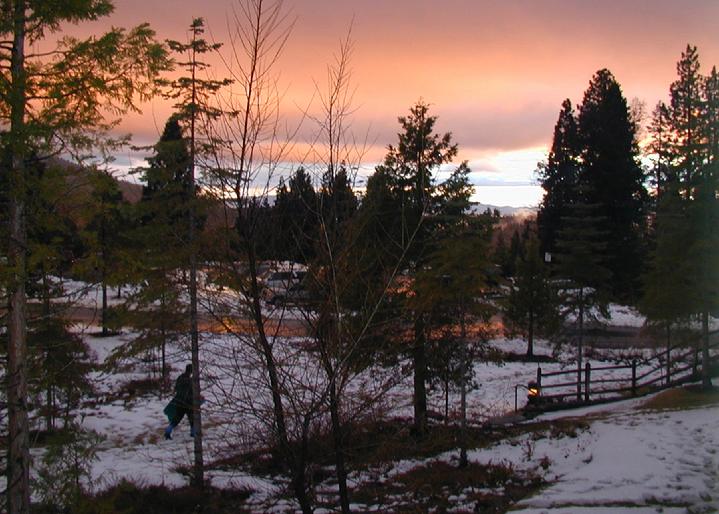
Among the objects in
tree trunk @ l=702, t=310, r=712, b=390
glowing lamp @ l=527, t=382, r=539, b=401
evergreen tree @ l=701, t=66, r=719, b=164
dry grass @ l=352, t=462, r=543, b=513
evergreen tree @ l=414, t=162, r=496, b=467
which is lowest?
dry grass @ l=352, t=462, r=543, b=513

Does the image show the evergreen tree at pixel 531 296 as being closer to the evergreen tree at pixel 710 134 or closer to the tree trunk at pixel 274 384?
the evergreen tree at pixel 710 134

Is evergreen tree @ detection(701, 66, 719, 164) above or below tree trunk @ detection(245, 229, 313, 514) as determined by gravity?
above

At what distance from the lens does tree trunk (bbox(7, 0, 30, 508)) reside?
631 centimetres

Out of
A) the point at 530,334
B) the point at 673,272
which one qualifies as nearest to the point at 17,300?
the point at 673,272

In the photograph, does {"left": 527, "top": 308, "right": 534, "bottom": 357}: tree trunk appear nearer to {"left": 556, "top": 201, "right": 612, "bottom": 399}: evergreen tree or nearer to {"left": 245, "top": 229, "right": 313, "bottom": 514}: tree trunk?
{"left": 556, "top": 201, "right": 612, "bottom": 399}: evergreen tree

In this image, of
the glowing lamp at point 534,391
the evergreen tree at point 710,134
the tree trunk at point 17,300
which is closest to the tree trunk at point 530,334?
the glowing lamp at point 534,391

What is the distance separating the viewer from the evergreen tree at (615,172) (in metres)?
38.8

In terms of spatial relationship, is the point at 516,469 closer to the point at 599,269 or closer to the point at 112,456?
the point at 112,456

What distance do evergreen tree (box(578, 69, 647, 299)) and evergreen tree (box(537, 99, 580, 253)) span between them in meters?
1.09

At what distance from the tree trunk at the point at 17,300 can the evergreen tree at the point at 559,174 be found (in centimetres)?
4067

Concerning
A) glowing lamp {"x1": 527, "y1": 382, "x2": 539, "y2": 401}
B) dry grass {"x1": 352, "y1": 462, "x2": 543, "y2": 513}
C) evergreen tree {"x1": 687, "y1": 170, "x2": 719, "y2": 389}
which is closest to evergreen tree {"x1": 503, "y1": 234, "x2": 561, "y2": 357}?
glowing lamp {"x1": 527, "y1": 382, "x2": 539, "y2": 401}

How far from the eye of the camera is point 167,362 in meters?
25.3

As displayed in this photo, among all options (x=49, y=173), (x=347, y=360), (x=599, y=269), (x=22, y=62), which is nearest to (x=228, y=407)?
(x=347, y=360)

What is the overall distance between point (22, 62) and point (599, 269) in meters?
21.1
